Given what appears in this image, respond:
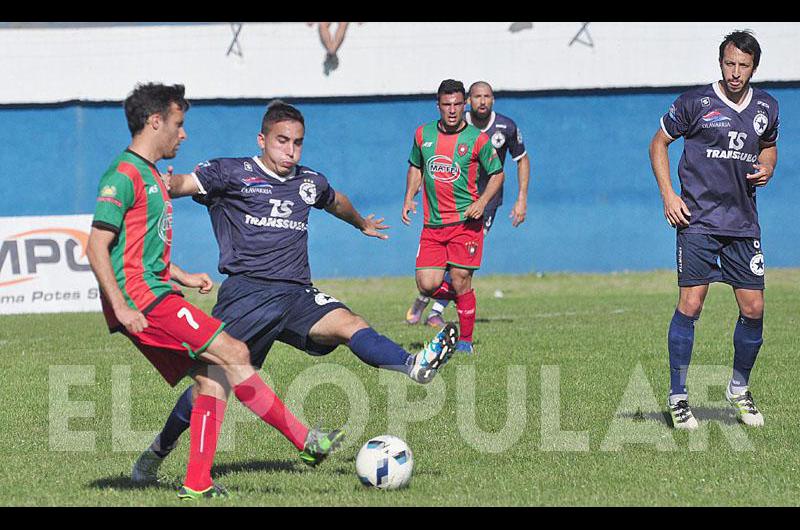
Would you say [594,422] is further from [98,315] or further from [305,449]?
[98,315]

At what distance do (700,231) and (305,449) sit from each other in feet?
9.73

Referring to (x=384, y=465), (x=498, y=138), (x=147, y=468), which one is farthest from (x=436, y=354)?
(x=498, y=138)

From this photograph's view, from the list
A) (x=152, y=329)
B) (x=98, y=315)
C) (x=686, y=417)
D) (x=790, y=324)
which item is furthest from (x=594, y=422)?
(x=98, y=315)

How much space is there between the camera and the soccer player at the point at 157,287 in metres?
5.70

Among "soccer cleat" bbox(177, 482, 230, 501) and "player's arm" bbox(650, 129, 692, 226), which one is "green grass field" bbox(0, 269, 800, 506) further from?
"player's arm" bbox(650, 129, 692, 226)

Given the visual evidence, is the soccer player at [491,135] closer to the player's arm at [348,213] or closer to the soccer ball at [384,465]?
the player's arm at [348,213]

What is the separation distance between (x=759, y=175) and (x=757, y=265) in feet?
1.90

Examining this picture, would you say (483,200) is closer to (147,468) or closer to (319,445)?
(319,445)

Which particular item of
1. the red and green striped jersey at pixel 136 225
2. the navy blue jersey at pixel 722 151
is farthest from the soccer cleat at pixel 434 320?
the red and green striped jersey at pixel 136 225

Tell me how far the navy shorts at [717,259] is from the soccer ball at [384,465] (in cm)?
253

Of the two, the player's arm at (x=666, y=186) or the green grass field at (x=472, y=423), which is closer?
the green grass field at (x=472, y=423)

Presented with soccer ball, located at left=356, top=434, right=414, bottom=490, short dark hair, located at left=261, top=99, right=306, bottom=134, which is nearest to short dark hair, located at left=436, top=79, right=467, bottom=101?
short dark hair, located at left=261, top=99, right=306, bottom=134

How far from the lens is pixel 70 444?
7.55m

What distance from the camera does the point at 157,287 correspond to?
5852 mm
